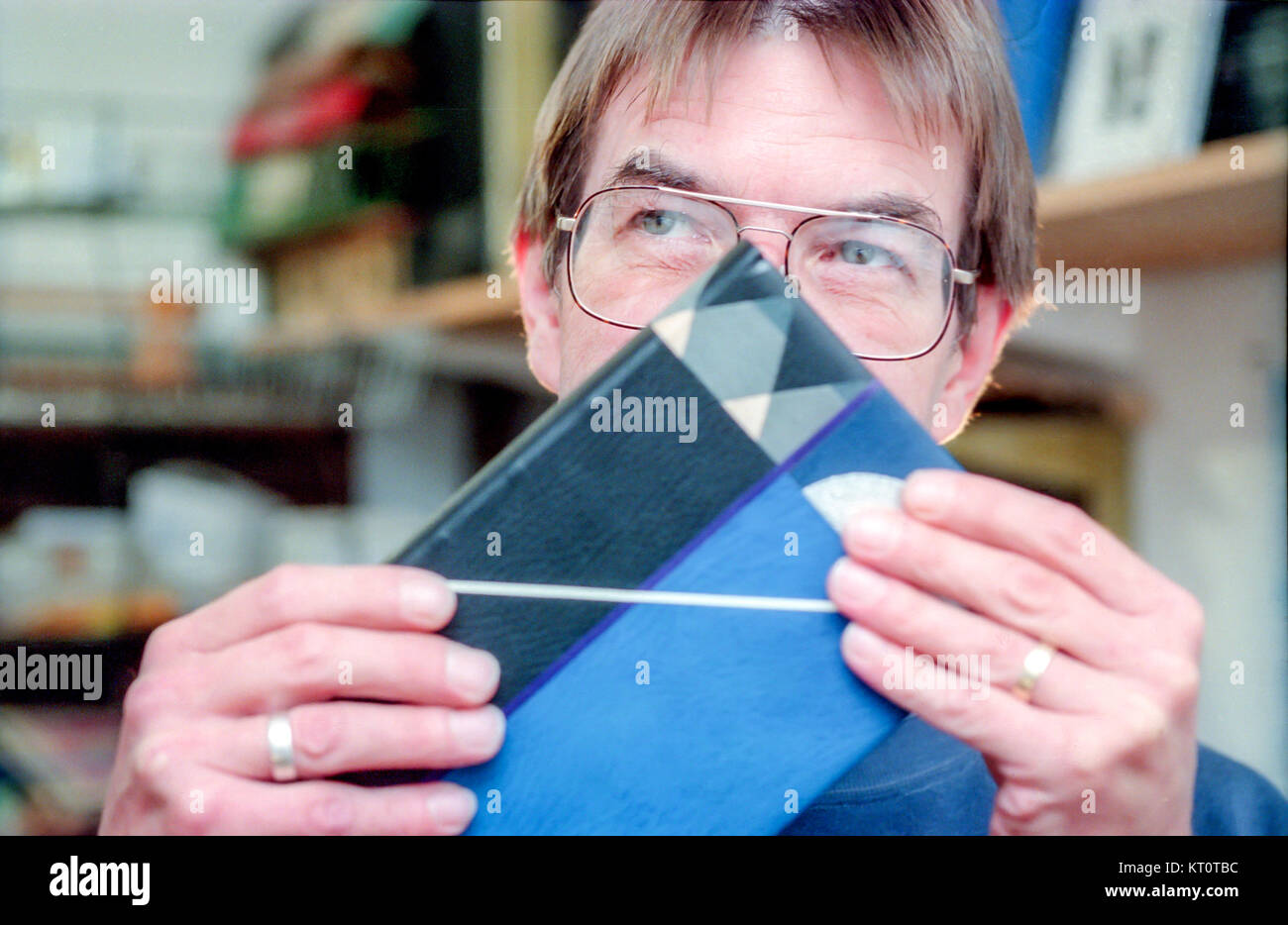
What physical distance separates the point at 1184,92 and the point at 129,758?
3.10ft

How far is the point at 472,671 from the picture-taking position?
0.52 metres

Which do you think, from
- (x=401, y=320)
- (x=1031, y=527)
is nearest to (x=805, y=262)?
(x=1031, y=527)

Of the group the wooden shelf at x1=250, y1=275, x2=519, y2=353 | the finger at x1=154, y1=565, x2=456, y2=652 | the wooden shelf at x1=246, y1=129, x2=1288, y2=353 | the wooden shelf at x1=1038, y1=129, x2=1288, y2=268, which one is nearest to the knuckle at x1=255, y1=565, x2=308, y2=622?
the finger at x1=154, y1=565, x2=456, y2=652

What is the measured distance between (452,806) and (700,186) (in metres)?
0.38

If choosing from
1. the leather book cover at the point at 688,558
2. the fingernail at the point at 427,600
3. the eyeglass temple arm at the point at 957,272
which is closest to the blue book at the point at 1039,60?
the eyeglass temple arm at the point at 957,272

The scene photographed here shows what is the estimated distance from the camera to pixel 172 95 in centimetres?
126

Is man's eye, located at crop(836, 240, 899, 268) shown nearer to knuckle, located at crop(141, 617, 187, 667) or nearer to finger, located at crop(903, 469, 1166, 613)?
finger, located at crop(903, 469, 1166, 613)

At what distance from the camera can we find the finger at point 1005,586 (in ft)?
1.66

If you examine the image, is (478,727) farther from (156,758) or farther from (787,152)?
(787,152)

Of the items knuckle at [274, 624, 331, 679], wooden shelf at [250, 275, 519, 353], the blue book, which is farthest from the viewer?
wooden shelf at [250, 275, 519, 353]

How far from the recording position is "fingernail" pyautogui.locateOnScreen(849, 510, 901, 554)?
20.2 inches

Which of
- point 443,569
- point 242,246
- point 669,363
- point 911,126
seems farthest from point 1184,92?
point 242,246

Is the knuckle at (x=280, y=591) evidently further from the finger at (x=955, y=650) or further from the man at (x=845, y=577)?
the finger at (x=955, y=650)
